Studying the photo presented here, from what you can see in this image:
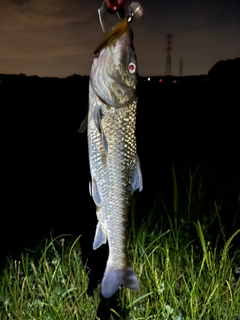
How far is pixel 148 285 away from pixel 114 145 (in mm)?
1661

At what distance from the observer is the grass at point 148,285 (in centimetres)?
293

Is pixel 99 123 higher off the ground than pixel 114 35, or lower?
lower

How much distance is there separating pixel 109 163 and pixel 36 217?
9.59ft

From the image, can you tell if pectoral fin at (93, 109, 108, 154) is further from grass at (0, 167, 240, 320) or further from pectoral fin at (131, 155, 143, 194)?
grass at (0, 167, 240, 320)

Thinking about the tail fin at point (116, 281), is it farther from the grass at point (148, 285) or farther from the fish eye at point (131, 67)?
the grass at point (148, 285)

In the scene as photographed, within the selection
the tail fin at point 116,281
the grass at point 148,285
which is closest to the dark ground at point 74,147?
the grass at point 148,285

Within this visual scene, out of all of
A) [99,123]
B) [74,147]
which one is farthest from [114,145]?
[74,147]

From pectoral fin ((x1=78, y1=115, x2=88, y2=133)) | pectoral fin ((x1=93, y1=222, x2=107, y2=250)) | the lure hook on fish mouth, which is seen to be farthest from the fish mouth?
pectoral fin ((x1=93, y1=222, x2=107, y2=250))

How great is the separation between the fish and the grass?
42.9 inches

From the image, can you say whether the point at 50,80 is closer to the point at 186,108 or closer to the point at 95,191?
the point at 186,108

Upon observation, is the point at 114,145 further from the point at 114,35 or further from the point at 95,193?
the point at 114,35

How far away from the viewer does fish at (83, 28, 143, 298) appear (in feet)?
5.13

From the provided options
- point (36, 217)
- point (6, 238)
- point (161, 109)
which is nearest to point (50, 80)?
point (161, 109)

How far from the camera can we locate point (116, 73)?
5.22 ft
